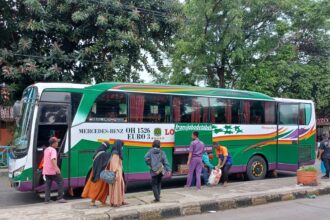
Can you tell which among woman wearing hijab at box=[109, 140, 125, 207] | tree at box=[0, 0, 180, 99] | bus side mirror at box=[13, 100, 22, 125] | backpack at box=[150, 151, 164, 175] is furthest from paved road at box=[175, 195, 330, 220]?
tree at box=[0, 0, 180, 99]

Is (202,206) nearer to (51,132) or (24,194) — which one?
(51,132)

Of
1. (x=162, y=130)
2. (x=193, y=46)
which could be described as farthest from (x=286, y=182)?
(x=193, y=46)

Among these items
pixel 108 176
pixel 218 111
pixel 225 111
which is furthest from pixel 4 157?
pixel 108 176

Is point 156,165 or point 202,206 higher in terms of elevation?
point 156,165

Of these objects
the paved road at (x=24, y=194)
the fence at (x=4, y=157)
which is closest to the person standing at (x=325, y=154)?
the paved road at (x=24, y=194)

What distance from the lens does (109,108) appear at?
32.7ft

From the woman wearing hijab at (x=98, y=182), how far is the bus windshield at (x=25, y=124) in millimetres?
2096

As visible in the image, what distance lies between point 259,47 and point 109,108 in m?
14.0

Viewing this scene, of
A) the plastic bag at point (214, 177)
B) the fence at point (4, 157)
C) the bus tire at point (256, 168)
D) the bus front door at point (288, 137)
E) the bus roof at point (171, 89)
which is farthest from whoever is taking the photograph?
the fence at point (4, 157)

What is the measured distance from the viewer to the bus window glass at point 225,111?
11.9m

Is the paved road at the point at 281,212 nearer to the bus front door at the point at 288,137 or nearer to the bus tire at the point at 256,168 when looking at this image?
the bus tire at the point at 256,168

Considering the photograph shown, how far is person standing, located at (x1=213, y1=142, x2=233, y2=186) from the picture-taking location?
36.4 ft

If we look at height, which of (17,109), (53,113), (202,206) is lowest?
(202,206)

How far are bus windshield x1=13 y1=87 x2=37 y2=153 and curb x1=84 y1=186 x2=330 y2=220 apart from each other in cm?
302
